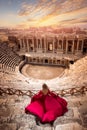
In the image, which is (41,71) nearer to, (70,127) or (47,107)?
(47,107)

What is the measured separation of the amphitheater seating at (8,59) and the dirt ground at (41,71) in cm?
150

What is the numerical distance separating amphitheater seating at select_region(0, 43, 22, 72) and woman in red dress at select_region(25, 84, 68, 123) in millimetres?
10402

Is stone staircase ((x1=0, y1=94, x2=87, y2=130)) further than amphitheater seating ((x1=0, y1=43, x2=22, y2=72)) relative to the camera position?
No

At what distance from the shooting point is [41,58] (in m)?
18.9

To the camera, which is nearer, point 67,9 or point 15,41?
point 67,9

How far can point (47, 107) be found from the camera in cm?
529

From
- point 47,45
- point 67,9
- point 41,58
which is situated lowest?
point 41,58

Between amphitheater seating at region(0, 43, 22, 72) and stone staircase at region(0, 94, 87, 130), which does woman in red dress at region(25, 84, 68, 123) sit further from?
amphitheater seating at region(0, 43, 22, 72)

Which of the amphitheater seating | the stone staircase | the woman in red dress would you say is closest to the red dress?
the woman in red dress

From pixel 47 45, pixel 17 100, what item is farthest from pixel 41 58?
pixel 17 100

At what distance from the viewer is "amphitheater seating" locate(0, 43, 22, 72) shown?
16.0 m

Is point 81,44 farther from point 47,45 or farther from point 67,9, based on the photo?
point 67,9

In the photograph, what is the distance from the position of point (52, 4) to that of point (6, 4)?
4657mm

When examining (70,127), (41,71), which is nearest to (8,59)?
(41,71)
